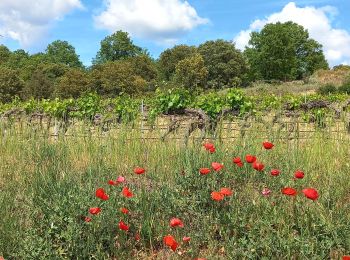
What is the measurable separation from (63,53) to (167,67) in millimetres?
26825

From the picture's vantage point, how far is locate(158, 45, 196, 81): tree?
62469 mm

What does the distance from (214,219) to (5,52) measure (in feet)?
265

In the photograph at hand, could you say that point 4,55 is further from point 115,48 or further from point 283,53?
point 283,53

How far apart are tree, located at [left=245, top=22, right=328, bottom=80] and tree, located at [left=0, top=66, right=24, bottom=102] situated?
102ft

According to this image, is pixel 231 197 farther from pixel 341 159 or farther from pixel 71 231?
pixel 341 159

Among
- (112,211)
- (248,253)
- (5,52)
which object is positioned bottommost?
(248,253)

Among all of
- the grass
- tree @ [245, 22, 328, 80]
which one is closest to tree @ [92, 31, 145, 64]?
tree @ [245, 22, 328, 80]

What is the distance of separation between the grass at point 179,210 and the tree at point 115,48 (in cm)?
7155

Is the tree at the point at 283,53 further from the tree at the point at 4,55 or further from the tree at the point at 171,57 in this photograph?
the tree at the point at 4,55

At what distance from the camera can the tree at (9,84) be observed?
4673 cm

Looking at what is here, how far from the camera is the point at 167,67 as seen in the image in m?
63.2

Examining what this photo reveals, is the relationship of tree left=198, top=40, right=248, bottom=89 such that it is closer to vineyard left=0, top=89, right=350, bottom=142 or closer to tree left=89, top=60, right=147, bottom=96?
tree left=89, top=60, right=147, bottom=96

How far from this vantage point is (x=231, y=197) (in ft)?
10.0

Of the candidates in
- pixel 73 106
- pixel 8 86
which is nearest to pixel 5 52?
pixel 8 86
